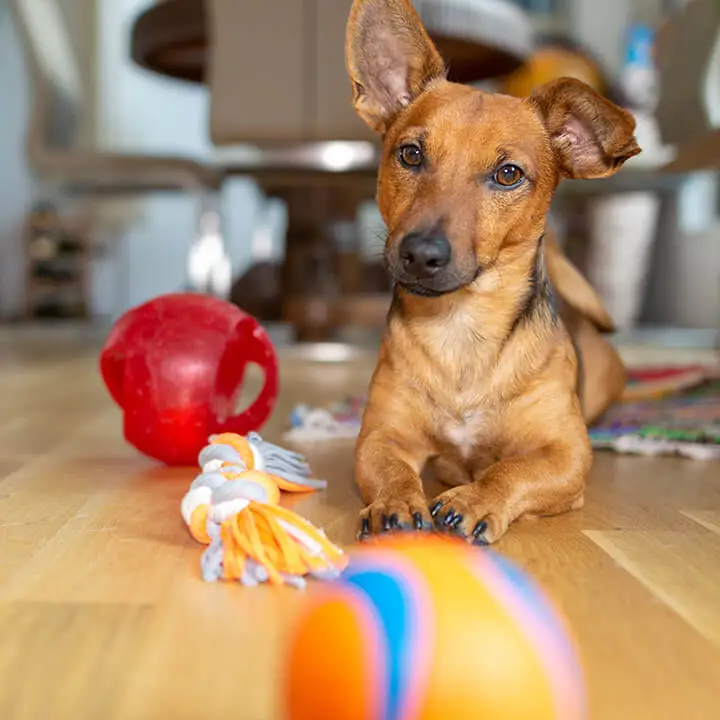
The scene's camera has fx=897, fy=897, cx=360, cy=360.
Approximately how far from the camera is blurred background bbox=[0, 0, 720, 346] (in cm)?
377

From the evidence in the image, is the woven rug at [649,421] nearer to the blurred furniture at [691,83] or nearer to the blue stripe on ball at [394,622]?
the blurred furniture at [691,83]

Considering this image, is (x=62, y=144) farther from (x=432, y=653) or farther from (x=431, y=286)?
(x=432, y=653)

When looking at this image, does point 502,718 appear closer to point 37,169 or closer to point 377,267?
point 37,169

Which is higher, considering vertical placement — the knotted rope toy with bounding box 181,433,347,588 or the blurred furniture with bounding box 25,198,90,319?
the knotted rope toy with bounding box 181,433,347,588

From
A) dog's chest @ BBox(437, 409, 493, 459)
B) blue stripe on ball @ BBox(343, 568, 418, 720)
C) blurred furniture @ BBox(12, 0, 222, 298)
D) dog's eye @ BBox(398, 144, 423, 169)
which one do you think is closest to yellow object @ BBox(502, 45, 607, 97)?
blurred furniture @ BBox(12, 0, 222, 298)

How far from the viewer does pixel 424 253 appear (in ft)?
4.42

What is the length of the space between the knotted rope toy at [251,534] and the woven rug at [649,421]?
88 cm

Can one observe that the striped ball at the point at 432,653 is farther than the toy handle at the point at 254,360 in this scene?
No

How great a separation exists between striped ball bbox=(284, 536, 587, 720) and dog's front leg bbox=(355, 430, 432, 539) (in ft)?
1.02

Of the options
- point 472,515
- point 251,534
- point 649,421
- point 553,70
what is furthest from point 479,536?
point 553,70

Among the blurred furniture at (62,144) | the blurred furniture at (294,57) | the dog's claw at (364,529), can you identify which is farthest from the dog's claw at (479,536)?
the blurred furniture at (62,144)

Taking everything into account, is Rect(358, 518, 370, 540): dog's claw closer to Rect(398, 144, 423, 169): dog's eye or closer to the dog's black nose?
the dog's black nose

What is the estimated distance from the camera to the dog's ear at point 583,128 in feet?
5.15

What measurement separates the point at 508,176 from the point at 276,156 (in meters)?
3.22
